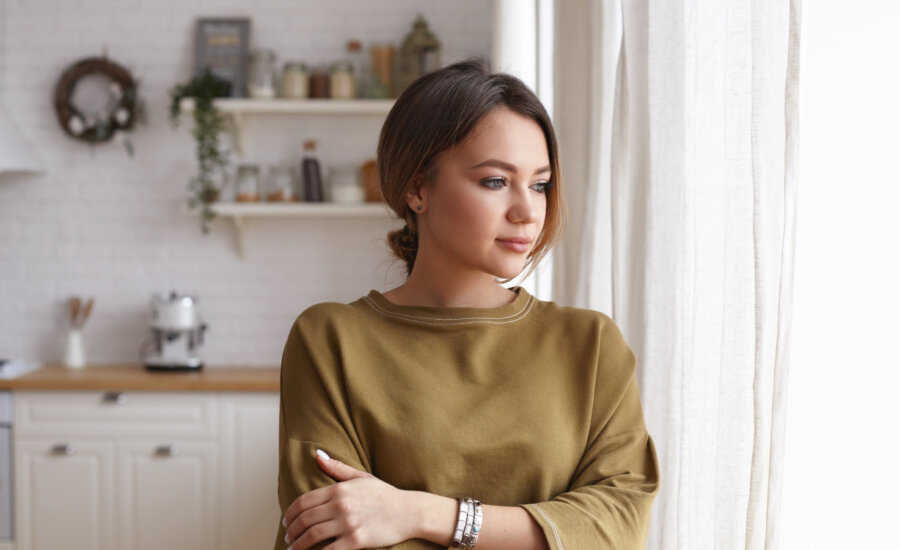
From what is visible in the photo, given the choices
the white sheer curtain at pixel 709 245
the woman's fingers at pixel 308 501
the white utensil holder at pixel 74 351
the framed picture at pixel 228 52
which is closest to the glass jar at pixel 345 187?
the framed picture at pixel 228 52

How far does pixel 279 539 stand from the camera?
1.23 m

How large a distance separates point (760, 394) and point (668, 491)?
1.17 feet

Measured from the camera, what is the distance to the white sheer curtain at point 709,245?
1156mm

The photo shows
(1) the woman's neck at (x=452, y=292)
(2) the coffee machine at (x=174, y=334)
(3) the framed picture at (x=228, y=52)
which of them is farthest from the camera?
(3) the framed picture at (x=228, y=52)

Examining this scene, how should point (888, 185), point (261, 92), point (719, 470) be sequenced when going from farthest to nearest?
point (261, 92)
point (719, 470)
point (888, 185)

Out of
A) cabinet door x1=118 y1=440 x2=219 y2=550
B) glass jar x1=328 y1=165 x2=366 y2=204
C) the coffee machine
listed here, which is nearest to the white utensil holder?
the coffee machine

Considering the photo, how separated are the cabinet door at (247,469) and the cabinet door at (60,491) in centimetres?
49

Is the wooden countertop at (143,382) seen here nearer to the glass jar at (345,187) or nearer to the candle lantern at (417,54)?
the glass jar at (345,187)

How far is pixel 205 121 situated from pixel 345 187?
2.34ft

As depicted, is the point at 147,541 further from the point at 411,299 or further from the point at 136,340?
the point at 411,299

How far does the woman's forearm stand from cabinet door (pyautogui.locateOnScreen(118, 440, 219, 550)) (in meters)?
2.56

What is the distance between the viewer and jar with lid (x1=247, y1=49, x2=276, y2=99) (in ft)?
12.6

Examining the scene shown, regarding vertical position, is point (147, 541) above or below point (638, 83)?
below

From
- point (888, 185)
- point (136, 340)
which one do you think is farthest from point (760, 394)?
point (136, 340)
